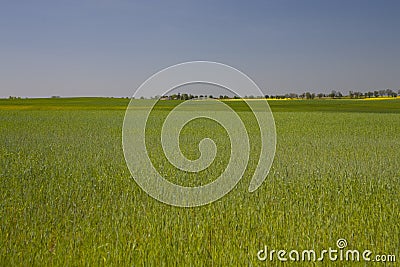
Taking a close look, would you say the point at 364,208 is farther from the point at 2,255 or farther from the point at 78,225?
the point at 2,255

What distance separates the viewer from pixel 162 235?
515cm

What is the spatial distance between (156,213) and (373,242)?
9.86 ft

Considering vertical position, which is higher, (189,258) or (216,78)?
(216,78)

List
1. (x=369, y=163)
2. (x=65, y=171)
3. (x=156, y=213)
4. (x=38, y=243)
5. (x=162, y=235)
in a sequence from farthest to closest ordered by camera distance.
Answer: (x=369, y=163) → (x=65, y=171) → (x=156, y=213) → (x=162, y=235) → (x=38, y=243)

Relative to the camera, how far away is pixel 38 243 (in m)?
4.78

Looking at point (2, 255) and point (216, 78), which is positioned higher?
point (216, 78)

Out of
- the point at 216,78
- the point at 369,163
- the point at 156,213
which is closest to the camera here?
the point at 156,213

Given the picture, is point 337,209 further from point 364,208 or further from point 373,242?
point 373,242

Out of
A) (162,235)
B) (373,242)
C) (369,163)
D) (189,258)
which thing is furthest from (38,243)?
(369,163)

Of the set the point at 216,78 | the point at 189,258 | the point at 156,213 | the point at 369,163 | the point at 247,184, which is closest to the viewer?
the point at 189,258

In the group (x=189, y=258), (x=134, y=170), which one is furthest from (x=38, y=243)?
(x=134, y=170)

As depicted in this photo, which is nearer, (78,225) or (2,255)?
(2,255)

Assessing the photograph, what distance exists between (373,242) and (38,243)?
4077 millimetres

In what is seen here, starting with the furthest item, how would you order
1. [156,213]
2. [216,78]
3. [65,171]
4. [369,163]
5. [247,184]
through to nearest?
[369,163] → [65,171] → [247,184] → [216,78] → [156,213]
